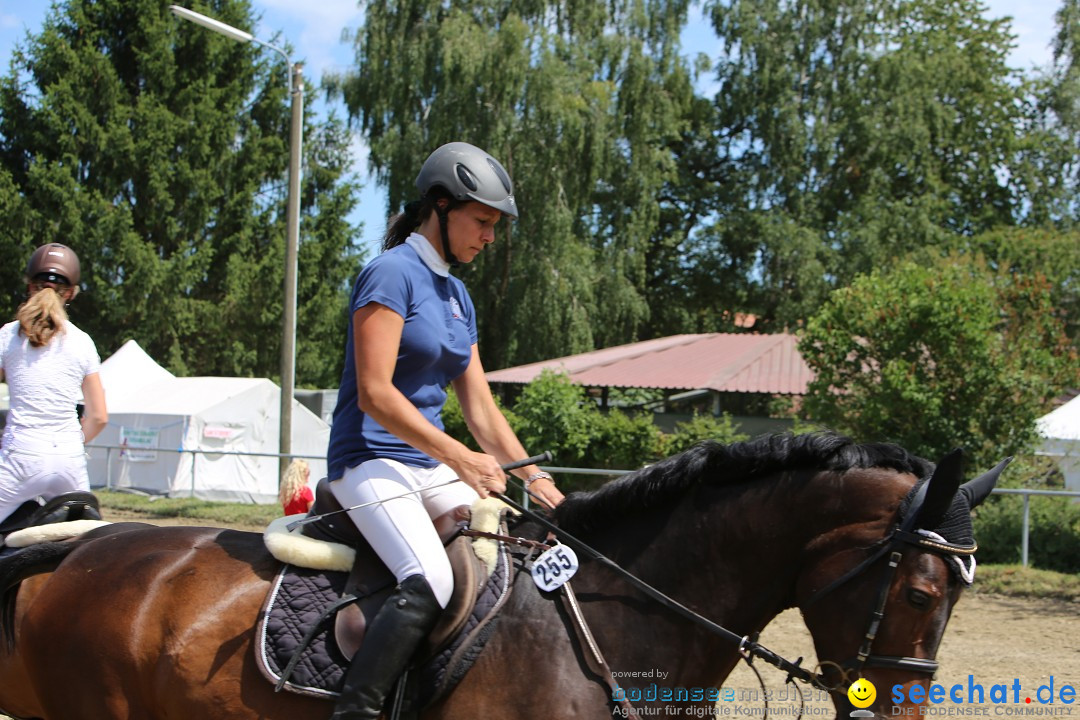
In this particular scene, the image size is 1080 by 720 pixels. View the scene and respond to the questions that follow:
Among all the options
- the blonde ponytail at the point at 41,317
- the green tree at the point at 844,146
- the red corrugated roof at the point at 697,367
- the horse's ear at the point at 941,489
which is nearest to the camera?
the horse's ear at the point at 941,489

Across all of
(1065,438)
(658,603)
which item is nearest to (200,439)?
(1065,438)

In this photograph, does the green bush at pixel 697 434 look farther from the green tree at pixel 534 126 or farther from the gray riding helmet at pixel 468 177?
the gray riding helmet at pixel 468 177

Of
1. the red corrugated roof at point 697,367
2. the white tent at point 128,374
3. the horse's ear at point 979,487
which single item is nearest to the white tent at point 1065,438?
the red corrugated roof at point 697,367

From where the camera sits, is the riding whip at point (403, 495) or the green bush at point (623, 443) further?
the green bush at point (623, 443)

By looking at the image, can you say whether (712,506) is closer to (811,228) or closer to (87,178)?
(87,178)

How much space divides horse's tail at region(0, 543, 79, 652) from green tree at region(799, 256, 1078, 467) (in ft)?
40.3

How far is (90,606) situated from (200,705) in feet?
2.04

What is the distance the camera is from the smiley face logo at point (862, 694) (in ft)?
8.63

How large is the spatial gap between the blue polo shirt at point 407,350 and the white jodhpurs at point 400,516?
0.16ft

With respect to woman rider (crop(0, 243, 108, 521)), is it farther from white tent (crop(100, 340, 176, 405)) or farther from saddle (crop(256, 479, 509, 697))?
white tent (crop(100, 340, 176, 405))

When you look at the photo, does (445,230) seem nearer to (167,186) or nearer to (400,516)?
(400,516)

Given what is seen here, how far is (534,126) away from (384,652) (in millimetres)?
25101

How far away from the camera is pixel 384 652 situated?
2781mm

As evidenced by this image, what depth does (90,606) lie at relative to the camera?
3312 mm
